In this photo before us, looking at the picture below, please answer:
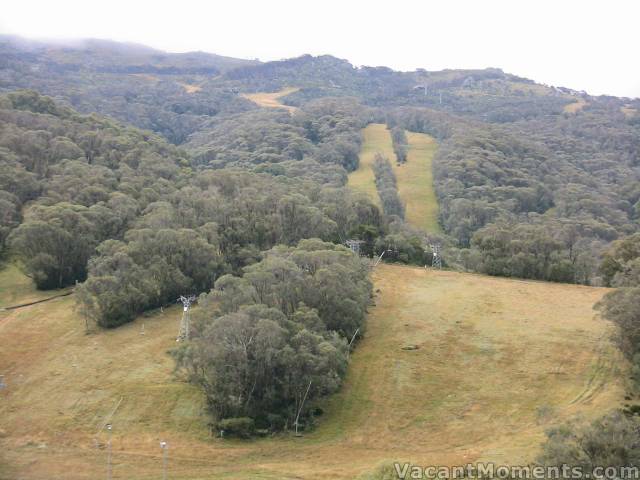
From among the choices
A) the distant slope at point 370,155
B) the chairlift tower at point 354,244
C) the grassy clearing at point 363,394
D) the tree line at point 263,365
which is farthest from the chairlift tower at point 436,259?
the distant slope at point 370,155

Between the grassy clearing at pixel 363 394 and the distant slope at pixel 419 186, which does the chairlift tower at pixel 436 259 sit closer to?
the grassy clearing at pixel 363 394

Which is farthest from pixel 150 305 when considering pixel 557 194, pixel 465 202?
pixel 557 194

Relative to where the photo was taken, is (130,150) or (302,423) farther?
(130,150)

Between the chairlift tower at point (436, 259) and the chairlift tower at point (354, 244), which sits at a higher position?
the chairlift tower at point (354, 244)

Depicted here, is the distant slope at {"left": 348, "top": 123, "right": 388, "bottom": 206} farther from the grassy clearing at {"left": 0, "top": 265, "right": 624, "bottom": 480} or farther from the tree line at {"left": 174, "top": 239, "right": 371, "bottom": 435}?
the tree line at {"left": 174, "top": 239, "right": 371, "bottom": 435}

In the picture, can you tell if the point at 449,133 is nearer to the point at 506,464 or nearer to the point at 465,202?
the point at 465,202

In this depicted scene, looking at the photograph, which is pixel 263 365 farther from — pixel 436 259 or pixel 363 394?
pixel 436 259
